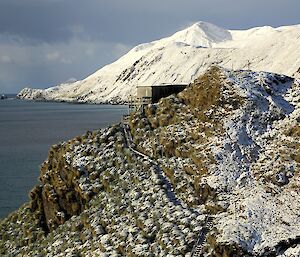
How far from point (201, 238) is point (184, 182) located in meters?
4.21

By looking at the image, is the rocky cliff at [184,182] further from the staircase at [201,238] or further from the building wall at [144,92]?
the building wall at [144,92]

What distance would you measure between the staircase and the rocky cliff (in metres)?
0.04

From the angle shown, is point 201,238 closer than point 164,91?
Yes

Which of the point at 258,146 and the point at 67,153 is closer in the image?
the point at 258,146

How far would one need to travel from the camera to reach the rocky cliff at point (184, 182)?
19875 mm

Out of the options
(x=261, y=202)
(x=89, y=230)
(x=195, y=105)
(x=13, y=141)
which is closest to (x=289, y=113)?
(x=195, y=105)

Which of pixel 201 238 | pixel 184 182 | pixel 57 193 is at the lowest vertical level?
pixel 57 193

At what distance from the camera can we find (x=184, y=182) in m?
23.5

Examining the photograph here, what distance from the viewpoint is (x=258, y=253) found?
18.3m

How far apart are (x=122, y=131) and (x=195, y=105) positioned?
4988 millimetres

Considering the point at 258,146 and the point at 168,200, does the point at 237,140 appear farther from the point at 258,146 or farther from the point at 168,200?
the point at 168,200

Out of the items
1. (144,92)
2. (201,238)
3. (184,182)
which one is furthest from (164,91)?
(201,238)

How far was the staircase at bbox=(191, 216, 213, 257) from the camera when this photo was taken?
19156 millimetres

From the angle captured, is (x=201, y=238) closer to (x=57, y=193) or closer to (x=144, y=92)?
(x=57, y=193)
